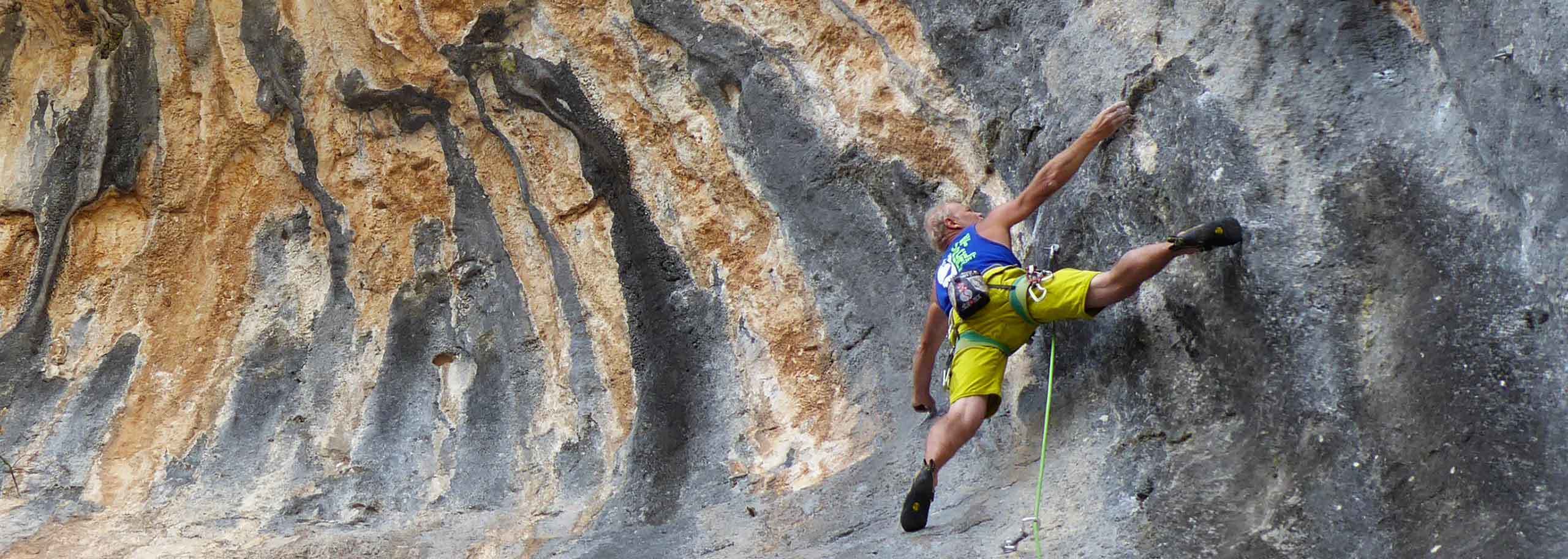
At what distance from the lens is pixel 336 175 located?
639cm

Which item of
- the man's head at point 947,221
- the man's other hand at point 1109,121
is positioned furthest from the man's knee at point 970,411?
the man's other hand at point 1109,121

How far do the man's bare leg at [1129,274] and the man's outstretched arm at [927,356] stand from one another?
0.74m

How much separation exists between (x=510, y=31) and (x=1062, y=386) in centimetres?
312

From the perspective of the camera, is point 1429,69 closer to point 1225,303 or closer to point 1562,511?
point 1225,303

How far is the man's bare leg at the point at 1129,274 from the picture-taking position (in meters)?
3.62

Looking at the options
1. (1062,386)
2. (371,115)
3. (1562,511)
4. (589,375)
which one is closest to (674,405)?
(589,375)

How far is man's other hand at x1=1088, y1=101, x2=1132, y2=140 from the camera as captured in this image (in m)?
3.91

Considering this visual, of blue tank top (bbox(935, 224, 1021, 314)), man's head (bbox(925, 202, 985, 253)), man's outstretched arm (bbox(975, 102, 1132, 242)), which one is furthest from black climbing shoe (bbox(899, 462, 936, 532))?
man's head (bbox(925, 202, 985, 253))

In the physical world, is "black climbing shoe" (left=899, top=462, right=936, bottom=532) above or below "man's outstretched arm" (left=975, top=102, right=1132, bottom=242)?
below

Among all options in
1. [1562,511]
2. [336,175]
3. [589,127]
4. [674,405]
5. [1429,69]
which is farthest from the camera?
[336,175]

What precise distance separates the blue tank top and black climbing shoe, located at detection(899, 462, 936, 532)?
548 millimetres

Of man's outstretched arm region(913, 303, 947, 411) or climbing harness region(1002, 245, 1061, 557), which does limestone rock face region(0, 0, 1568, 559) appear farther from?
man's outstretched arm region(913, 303, 947, 411)

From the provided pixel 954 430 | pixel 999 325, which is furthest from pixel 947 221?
pixel 954 430

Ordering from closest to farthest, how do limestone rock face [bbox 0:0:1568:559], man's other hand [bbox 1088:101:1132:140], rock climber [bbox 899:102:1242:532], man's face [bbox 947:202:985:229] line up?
limestone rock face [bbox 0:0:1568:559]
rock climber [bbox 899:102:1242:532]
man's other hand [bbox 1088:101:1132:140]
man's face [bbox 947:202:985:229]
